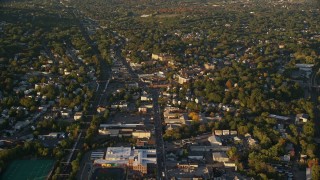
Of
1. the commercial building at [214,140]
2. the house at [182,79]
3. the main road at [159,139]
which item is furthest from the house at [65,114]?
the house at [182,79]

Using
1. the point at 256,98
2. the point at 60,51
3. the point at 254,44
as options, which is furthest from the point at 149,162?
the point at 254,44

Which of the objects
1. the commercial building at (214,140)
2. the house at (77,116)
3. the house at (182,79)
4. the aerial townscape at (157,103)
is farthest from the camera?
the house at (182,79)

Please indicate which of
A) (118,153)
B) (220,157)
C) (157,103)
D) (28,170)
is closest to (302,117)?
(220,157)

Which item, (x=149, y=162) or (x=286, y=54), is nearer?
(x=149, y=162)

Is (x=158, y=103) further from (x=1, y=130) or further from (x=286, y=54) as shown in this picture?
(x=286, y=54)

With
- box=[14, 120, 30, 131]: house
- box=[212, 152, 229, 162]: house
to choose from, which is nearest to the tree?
box=[212, 152, 229, 162]: house

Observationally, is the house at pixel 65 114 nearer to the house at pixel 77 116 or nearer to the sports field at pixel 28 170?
the house at pixel 77 116
